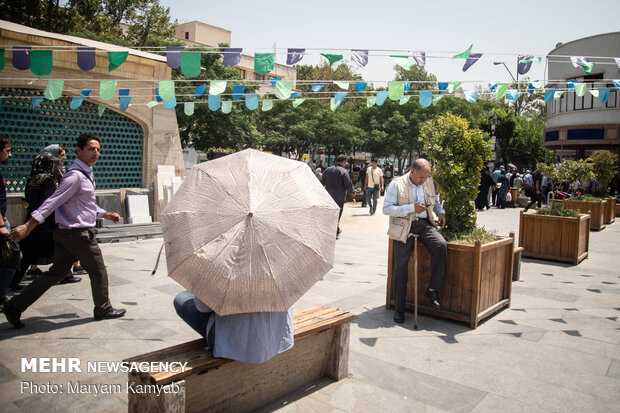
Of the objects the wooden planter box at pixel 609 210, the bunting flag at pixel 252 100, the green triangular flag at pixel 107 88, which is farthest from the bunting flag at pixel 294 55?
the wooden planter box at pixel 609 210

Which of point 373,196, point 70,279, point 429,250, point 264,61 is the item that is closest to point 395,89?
point 264,61

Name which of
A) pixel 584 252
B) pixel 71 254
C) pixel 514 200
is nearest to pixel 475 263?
pixel 71 254

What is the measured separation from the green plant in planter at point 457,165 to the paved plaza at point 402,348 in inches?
47.7

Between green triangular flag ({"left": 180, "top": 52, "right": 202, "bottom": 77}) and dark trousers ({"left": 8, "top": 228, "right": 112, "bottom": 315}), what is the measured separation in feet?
11.5

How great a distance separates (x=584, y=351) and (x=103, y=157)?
10.6 meters

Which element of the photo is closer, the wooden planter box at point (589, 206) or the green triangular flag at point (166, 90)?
the green triangular flag at point (166, 90)

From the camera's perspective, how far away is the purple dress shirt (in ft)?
14.4

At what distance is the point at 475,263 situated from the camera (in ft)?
16.1

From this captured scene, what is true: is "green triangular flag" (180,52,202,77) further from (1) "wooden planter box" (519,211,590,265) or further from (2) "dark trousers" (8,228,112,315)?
(1) "wooden planter box" (519,211,590,265)

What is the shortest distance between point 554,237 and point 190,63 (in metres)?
7.32

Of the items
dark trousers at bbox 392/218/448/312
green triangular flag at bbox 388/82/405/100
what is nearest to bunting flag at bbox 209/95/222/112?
green triangular flag at bbox 388/82/405/100

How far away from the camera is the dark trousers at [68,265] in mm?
4516

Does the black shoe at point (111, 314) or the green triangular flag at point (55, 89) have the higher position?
the green triangular flag at point (55, 89)

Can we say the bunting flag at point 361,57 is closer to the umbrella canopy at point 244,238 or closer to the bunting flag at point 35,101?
the umbrella canopy at point 244,238
